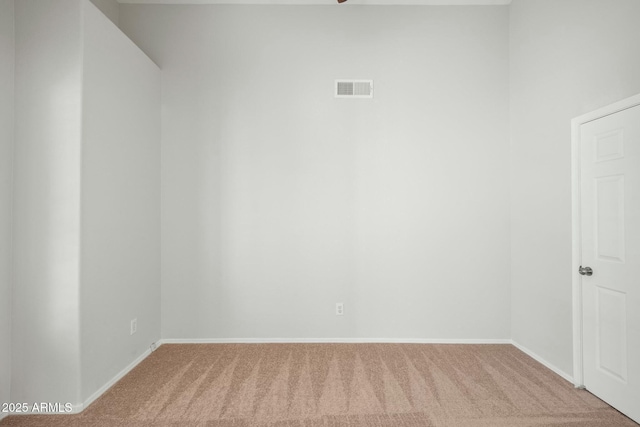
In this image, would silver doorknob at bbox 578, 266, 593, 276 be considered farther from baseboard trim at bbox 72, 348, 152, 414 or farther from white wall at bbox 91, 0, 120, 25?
white wall at bbox 91, 0, 120, 25

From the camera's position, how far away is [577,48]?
114 inches

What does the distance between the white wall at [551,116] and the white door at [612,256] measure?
0.18 meters

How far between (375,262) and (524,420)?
1.90 m

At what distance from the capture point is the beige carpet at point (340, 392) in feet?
7.90

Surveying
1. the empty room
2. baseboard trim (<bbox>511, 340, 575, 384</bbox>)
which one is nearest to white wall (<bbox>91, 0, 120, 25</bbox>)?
the empty room

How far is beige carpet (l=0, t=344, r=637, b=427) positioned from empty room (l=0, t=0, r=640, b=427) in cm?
2

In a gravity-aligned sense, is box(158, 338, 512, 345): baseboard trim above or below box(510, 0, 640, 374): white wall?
below

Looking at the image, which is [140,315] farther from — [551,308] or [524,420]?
[551,308]

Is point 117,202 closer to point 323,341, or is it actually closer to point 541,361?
point 323,341

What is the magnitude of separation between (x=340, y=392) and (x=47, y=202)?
2.58 m

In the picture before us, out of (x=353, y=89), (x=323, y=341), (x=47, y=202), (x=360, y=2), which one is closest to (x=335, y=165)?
(x=353, y=89)

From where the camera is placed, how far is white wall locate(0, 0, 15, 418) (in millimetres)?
2422

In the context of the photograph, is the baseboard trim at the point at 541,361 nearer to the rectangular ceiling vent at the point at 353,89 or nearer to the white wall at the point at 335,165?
the white wall at the point at 335,165

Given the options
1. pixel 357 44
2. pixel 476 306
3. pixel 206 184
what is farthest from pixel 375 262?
pixel 357 44
